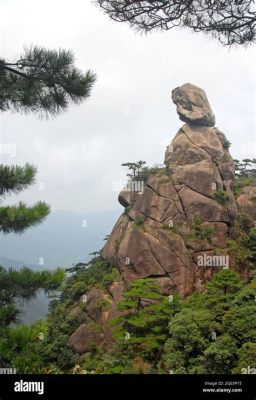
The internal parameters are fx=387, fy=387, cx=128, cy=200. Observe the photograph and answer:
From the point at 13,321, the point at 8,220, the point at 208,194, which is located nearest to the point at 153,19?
the point at 8,220

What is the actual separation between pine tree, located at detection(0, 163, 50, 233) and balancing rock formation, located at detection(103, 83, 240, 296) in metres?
10.3

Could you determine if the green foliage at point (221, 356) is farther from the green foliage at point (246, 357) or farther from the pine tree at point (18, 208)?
the pine tree at point (18, 208)

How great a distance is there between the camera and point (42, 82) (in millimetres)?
3270

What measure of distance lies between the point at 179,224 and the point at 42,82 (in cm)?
1138

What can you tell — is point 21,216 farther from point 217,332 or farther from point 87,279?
point 87,279

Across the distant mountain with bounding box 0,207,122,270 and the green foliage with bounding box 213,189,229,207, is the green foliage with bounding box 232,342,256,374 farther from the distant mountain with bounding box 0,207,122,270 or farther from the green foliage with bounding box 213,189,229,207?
the distant mountain with bounding box 0,207,122,270

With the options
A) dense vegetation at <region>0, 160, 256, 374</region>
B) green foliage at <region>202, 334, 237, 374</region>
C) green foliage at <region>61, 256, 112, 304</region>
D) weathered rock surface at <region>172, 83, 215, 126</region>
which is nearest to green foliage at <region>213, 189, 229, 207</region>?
dense vegetation at <region>0, 160, 256, 374</region>

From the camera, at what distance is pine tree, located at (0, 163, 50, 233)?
Result: 3338mm

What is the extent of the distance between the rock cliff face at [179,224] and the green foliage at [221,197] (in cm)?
4

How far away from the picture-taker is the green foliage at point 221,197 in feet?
47.4

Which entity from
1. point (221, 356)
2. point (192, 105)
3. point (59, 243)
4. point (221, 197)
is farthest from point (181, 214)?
point (59, 243)

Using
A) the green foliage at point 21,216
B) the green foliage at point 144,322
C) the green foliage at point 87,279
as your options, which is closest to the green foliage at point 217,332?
the green foliage at point 144,322
